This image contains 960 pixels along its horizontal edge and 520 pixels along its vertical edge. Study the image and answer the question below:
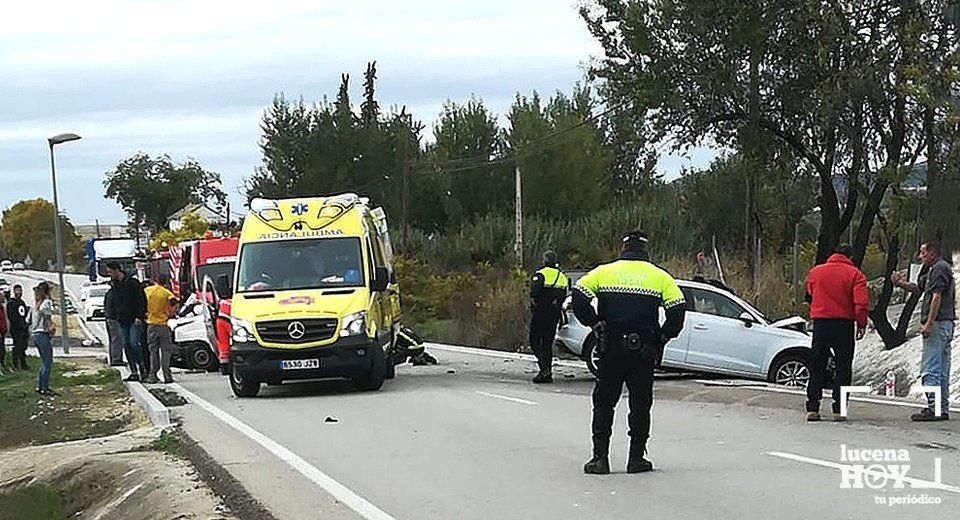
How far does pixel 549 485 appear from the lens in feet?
33.7

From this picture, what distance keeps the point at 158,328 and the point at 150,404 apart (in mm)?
4264

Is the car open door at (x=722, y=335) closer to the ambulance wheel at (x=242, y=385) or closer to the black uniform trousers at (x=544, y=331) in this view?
the black uniform trousers at (x=544, y=331)

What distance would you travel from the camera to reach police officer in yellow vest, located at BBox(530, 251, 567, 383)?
19984mm

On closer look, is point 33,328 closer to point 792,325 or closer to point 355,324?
point 355,324

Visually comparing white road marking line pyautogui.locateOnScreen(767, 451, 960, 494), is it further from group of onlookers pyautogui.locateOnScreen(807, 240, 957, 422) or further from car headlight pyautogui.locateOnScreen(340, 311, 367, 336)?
car headlight pyautogui.locateOnScreen(340, 311, 367, 336)

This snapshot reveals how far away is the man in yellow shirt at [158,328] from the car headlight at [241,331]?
3.29m

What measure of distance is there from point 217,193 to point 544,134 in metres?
70.3

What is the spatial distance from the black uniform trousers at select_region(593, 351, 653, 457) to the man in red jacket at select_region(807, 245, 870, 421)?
4.08 metres

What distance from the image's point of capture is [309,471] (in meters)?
11.5

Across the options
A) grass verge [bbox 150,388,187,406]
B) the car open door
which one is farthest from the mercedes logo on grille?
the car open door

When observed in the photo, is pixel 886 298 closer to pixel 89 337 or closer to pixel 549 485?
pixel 549 485

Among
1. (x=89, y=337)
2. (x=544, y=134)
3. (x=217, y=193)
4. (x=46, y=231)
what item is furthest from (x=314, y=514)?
(x=46, y=231)

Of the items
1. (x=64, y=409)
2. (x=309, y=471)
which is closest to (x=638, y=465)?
(x=309, y=471)

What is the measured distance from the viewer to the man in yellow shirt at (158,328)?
21594mm
